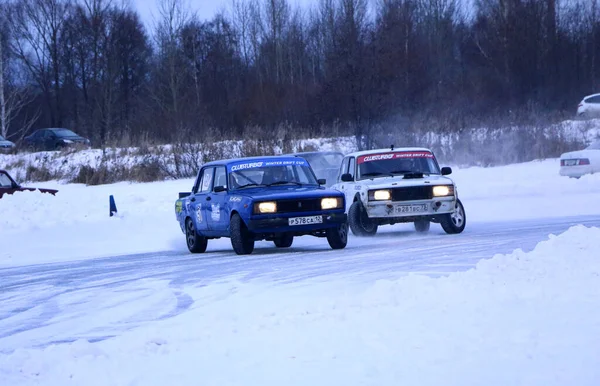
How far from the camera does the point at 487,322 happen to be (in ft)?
24.2

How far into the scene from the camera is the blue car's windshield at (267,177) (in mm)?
15672

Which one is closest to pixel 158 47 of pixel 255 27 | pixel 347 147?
pixel 255 27

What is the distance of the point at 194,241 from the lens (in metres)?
16.6

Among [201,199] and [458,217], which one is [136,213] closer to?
[201,199]

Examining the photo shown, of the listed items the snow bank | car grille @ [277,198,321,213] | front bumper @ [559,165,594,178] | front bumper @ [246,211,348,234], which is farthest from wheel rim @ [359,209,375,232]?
front bumper @ [559,165,594,178]

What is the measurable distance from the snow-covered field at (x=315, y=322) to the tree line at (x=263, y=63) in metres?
39.1

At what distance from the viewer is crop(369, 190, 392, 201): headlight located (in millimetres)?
16719

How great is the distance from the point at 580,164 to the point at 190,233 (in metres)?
15.0

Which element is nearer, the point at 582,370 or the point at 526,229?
the point at 582,370

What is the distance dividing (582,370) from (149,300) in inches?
217

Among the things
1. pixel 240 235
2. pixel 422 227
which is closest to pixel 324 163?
pixel 422 227

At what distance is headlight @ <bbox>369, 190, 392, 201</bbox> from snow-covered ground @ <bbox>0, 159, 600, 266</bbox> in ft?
3.01

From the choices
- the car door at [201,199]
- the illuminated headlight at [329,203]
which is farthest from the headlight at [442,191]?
the car door at [201,199]

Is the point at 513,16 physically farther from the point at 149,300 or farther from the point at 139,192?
the point at 149,300
